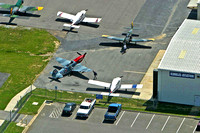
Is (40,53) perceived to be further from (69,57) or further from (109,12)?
(109,12)

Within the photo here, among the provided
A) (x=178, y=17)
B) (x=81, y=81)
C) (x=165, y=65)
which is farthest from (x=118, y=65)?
(x=178, y=17)

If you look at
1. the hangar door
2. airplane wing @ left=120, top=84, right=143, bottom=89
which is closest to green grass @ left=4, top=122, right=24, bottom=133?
airplane wing @ left=120, top=84, right=143, bottom=89

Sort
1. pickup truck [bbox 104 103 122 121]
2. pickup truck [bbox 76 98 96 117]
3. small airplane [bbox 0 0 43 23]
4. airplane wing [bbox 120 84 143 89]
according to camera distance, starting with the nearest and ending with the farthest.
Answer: pickup truck [bbox 104 103 122 121] < pickup truck [bbox 76 98 96 117] < airplane wing [bbox 120 84 143 89] < small airplane [bbox 0 0 43 23]

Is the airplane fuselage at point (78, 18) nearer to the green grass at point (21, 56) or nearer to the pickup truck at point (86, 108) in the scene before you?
the green grass at point (21, 56)

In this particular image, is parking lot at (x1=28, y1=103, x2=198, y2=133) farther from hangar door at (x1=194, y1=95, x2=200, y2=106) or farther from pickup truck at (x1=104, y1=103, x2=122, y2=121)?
hangar door at (x1=194, y1=95, x2=200, y2=106)

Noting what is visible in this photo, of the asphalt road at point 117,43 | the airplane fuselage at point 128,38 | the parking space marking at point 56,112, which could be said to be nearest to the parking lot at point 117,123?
the parking space marking at point 56,112
